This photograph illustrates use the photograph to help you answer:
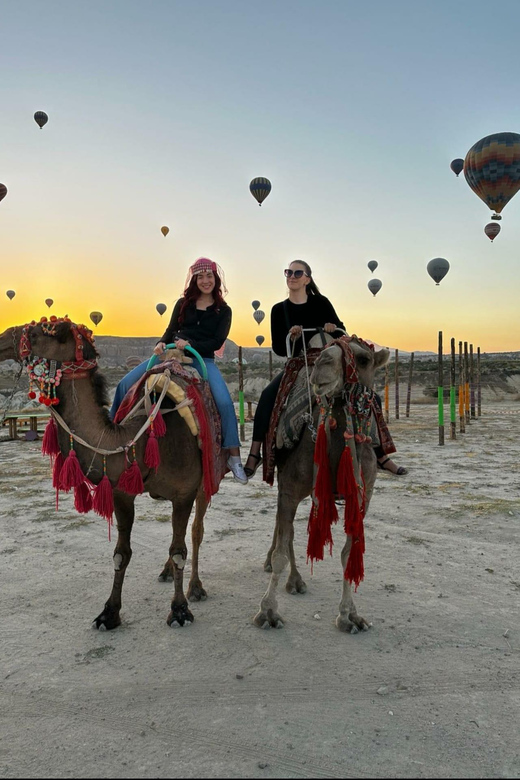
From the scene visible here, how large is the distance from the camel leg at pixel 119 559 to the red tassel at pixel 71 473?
415 mm

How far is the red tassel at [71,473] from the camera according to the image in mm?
3752

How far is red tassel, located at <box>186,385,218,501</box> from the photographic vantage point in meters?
4.38

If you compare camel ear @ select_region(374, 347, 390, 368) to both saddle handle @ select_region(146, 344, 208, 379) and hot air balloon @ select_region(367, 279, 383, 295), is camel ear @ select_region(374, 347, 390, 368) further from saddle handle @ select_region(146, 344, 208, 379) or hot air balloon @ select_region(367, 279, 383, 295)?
hot air balloon @ select_region(367, 279, 383, 295)

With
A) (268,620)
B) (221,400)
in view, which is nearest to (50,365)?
(221,400)

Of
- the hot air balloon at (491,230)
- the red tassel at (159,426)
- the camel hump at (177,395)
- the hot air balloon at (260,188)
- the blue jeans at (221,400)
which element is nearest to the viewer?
the red tassel at (159,426)

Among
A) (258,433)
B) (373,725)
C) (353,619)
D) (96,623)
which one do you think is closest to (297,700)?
(373,725)

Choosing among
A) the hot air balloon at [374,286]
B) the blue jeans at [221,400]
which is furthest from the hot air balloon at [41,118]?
the blue jeans at [221,400]

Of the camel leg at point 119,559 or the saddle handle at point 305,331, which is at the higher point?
the saddle handle at point 305,331

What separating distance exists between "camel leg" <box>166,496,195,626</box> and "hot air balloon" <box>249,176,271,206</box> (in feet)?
114

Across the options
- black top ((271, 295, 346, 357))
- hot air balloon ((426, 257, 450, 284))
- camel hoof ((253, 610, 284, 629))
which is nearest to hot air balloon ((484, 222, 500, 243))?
hot air balloon ((426, 257, 450, 284))

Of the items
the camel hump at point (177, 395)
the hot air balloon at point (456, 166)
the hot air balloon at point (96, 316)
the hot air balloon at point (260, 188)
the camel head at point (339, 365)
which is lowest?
the camel hump at point (177, 395)

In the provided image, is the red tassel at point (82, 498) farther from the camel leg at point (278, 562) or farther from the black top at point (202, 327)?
the black top at point (202, 327)

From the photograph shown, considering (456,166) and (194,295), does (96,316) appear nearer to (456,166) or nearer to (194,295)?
(456,166)

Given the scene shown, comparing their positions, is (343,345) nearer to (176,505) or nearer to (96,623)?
(176,505)
